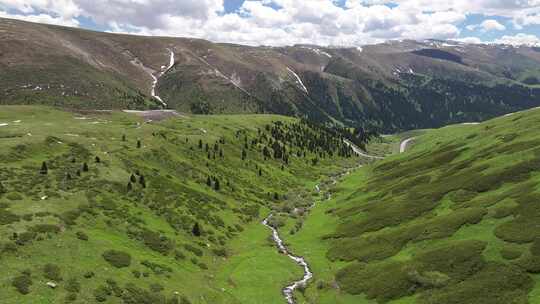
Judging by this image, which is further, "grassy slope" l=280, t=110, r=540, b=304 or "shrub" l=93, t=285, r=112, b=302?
"grassy slope" l=280, t=110, r=540, b=304

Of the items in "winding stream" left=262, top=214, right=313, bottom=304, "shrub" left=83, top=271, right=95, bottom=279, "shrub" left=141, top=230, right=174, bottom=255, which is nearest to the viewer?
"shrub" left=83, top=271, right=95, bottom=279

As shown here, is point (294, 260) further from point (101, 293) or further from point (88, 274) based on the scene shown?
point (101, 293)

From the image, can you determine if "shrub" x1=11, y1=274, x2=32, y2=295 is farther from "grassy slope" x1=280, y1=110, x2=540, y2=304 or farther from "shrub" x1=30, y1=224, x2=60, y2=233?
"grassy slope" x1=280, y1=110, x2=540, y2=304

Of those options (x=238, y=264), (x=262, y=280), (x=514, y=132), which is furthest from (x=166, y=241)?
(x=514, y=132)

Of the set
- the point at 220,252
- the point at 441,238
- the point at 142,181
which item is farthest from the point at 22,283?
the point at 441,238

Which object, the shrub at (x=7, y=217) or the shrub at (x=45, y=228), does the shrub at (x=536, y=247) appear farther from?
the shrub at (x=7, y=217)

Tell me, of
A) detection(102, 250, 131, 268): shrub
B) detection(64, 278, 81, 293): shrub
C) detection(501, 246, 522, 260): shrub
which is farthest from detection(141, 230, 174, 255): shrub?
detection(501, 246, 522, 260): shrub

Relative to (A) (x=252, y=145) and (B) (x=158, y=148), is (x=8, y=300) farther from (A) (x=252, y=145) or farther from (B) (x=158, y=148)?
(A) (x=252, y=145)
